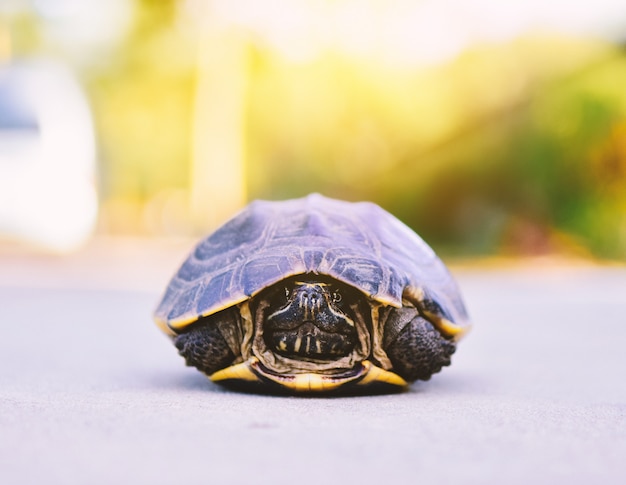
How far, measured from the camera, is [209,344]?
3.64 metres

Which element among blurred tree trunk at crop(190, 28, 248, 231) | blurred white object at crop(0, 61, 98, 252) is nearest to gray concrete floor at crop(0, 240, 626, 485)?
blurred white object at crop(0, 61, 98, 252)

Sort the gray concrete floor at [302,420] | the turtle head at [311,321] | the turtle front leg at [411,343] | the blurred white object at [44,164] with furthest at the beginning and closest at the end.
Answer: the blurred white object at [44,164] < the turtle front leg at [411,343] < the turtle head at [311,321] < the gray concrete floor at [302,420]

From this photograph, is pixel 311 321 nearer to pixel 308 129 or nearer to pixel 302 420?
pixel 302 420

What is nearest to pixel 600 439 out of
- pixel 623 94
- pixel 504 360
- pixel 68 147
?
pixel 504 360

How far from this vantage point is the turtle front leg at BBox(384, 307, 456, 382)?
11.9ft

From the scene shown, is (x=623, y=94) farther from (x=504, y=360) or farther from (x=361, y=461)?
(x=361, y=461)

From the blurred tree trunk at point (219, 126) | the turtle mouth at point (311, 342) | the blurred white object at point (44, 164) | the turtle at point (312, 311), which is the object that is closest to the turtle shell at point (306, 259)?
the turtle at point (312, 311)

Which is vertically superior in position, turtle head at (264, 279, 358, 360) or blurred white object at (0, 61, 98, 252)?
blurred white object at (0, 61, 98, 252)

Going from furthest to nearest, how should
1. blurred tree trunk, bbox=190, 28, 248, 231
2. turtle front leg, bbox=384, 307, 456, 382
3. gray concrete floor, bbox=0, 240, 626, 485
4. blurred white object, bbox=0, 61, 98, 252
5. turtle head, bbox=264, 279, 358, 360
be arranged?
blurred tree trunk, bbox=190, 28, 248, 231
blurred white object, bbox=0, 61, 98, 252
turtle front leg, bbox=384, 307, 456, 382
turtle head, bbox=264, 279, 358, 360
gray concrete floor, bbox=0, 240, 626, 485

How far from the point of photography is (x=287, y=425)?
9.46 ft

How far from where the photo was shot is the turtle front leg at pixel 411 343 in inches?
143

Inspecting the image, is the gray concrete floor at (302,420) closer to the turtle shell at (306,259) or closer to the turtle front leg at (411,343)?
the turtle front leg at (411,343)

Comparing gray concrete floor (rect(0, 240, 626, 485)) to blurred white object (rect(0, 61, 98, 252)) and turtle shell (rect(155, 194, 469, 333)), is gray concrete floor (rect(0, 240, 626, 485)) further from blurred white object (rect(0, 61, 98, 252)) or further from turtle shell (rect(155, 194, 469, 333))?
blurred white object (rect(0, 61, 98, 252))

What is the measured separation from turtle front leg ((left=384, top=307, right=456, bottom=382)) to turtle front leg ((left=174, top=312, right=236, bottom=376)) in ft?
2.00
